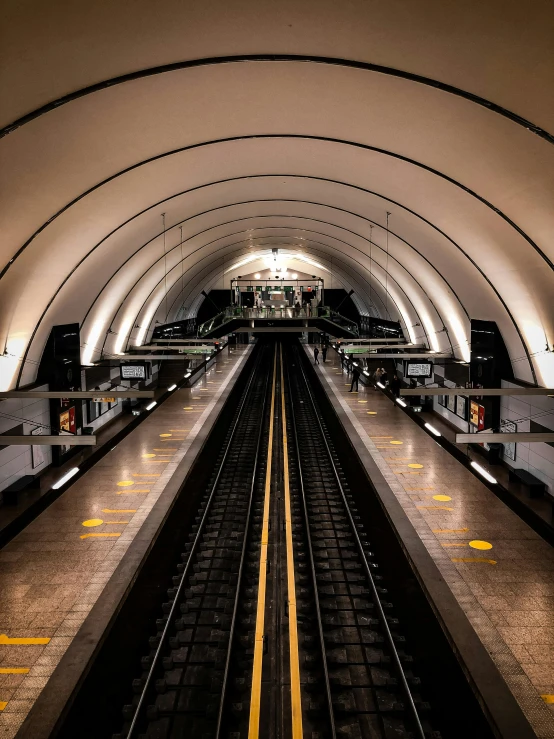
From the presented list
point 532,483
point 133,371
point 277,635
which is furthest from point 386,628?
point 133,371

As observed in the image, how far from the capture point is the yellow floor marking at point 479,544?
11.2 meters

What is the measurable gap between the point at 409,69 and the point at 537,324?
26.3ft

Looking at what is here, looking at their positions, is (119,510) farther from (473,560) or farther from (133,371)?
(133,371)

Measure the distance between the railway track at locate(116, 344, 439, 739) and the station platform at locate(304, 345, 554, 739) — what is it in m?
0.95

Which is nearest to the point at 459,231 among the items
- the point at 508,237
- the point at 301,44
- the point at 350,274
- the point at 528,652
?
the point at 508,237

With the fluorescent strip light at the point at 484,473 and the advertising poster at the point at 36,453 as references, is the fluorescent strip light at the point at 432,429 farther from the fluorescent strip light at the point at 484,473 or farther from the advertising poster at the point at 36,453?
the advertising poster at the point at 36,453

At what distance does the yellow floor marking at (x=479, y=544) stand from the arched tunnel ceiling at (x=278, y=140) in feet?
16.8

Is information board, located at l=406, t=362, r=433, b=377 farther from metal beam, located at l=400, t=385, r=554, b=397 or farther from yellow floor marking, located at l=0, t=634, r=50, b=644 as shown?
yellow floor marking, located at l=0, t=634, r=50, b=644

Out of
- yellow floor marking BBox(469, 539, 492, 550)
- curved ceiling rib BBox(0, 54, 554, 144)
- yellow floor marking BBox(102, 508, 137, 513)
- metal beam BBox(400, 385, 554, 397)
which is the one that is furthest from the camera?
yellow floor marking BBox(102, 508, 137, 513)

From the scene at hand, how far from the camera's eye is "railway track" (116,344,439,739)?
709 centimetres

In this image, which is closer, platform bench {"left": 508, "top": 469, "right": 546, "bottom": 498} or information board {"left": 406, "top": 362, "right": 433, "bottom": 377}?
platform bench {"left": 508, "top": 469, "right": 546, "bottom": 498}

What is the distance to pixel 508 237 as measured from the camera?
477 inches

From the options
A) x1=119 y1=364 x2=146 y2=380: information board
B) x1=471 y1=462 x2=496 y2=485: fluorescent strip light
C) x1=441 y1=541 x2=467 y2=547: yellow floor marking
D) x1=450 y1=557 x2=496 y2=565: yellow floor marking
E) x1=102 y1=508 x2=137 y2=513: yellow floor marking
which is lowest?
x1=450 y1=557 x2=496 y2=565: yellow floor marking

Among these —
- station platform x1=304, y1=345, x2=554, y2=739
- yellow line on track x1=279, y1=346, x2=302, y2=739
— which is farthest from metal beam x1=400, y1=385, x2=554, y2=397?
yellow line on track x1=279, y1=346, x2=302, y2=739
